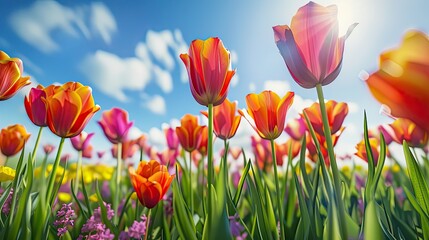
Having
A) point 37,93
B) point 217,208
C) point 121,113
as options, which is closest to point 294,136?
point 121,113

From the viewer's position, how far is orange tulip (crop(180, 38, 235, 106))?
39.9 inches

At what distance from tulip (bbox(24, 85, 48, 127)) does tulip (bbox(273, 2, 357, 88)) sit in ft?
3.08

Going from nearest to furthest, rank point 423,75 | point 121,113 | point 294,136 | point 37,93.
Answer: point 423,75 < point 37,93 < point 121,113 < point 294,136

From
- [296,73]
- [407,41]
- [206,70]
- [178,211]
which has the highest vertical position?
[206,70]

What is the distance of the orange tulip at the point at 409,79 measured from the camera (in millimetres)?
461

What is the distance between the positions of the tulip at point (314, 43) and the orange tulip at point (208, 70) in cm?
27

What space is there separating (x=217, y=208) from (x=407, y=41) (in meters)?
0.58

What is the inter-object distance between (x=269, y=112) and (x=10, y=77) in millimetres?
1054

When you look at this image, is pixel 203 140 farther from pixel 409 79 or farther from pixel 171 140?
pixel 409 79

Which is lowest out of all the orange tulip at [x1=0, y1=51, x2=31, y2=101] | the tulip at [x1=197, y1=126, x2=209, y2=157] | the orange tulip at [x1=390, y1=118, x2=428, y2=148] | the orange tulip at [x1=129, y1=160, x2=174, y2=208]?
the orange tulip at [x1=129, y1=160, x2=174, y2=208]

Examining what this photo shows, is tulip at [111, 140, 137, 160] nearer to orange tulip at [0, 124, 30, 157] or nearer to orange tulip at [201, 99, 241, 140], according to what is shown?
orange tulip at [0, 124, 30, 157]

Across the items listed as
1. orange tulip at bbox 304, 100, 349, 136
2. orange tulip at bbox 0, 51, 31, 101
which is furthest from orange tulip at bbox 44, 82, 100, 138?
orange tulip at bbox 304, 100, 349, 136

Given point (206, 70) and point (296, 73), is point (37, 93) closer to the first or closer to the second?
point (206, 70)

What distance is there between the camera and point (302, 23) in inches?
31.7
